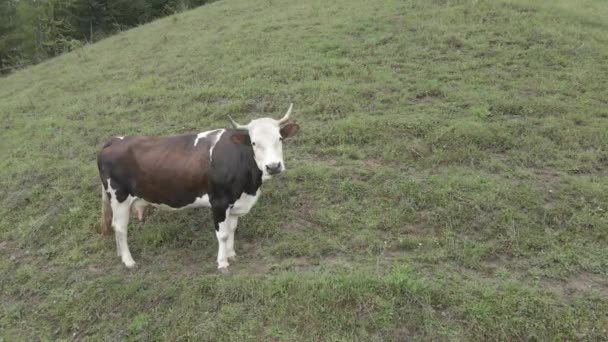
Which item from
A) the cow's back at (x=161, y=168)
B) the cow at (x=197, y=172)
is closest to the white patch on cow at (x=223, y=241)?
the cow at (x=197, y=172)

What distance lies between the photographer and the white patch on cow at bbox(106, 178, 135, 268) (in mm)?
5801

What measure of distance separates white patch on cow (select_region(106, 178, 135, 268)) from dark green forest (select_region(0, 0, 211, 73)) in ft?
71.2

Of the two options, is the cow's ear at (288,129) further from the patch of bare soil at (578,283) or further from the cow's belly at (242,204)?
the patch of bare soil at (578,283)

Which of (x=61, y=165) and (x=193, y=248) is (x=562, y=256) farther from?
(x=61, y=165)

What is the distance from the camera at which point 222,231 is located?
554cm

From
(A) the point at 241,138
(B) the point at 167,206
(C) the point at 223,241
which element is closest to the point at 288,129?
(A) the point at 241,138

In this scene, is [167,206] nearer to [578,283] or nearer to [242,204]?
[242,204]

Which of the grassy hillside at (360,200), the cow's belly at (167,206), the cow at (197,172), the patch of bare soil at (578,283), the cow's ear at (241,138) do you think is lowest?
the patch of bare soil at (578,283)

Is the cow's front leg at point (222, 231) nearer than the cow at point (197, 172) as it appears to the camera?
No

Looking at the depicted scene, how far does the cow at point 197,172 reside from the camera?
17.6ft

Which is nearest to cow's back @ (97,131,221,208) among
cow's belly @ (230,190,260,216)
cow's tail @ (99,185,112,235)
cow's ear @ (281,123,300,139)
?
cow's tail @ (99,185,112,235)

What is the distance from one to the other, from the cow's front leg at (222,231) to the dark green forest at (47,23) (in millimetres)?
22496

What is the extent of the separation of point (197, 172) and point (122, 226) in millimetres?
1236

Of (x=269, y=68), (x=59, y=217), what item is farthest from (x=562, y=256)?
(x=269, y=68)
